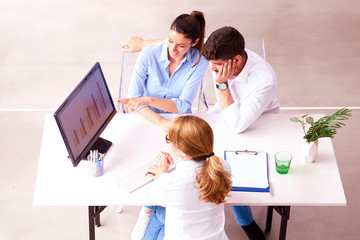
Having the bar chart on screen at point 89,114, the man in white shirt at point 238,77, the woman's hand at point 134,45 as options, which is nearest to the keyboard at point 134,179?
the bar chart on screen at point 89,114

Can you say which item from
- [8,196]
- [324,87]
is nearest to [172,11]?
[324,87]

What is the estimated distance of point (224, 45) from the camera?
3.31 meters

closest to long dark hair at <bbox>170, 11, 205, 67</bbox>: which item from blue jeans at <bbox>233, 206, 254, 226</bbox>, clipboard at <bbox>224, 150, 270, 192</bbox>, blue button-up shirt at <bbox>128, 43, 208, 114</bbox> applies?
blue button-up shirt at <bbox>128, 43, 208, 114</bbox>

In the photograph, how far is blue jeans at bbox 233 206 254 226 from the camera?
374 centimetres

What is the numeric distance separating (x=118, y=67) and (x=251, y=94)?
7.38ft

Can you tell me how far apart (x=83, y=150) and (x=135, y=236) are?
0.89 meters

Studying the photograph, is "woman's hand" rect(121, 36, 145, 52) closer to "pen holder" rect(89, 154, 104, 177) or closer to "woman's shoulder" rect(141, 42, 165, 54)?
"woman's shoulder" rect(141, 42, 165, 54)

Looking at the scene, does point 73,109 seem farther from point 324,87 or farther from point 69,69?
point 324,87

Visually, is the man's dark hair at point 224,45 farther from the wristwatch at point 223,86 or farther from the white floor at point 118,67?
the white floor at point 118,67

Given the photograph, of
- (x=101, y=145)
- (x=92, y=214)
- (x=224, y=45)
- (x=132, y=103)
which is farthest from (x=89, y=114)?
(x=224, y=45)

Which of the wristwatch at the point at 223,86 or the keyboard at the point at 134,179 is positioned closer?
the keyboard at the point at 134,179

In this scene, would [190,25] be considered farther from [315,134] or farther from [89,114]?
[315,134]

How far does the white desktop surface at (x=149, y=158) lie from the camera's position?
301 cm

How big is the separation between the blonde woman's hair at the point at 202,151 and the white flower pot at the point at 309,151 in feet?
2.25
